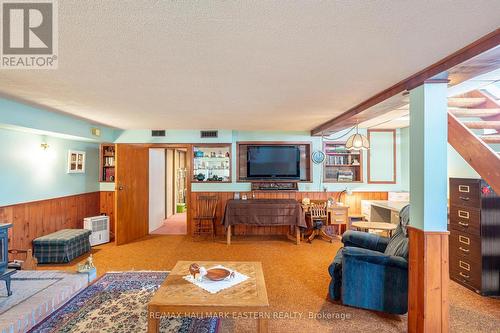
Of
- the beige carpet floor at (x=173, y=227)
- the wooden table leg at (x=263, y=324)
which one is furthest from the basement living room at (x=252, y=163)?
the beige carpet floor at (x=173, y=227)

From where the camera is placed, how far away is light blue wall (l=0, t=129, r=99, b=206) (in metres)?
3.57

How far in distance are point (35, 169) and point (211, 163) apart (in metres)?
3.05

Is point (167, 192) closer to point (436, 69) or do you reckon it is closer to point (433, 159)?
point (433, 159)

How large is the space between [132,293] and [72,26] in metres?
2.71

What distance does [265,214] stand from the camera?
4758 millimetres

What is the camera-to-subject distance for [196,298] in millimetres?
1851

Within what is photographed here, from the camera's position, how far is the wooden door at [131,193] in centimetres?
477

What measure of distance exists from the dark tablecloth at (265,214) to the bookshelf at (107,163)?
275cm

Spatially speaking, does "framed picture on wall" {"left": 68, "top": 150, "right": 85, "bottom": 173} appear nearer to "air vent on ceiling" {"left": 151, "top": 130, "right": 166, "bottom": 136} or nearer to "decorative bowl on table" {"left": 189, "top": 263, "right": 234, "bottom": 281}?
"air vent on ceiling" {"left": 151, "top": 130, "right": 166, "bottom": 136}

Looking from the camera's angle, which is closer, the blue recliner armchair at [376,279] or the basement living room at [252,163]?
the basement living room at [252,163]

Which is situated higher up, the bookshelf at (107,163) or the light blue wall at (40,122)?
the light blue wall at (40,122)

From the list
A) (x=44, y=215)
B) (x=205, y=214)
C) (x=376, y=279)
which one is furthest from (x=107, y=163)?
(x=376, y=279)

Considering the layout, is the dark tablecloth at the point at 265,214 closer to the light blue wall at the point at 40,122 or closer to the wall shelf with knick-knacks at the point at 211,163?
the wall shelf with knick-knacks at the point at 211,163

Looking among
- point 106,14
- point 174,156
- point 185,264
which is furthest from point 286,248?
point 174,156
